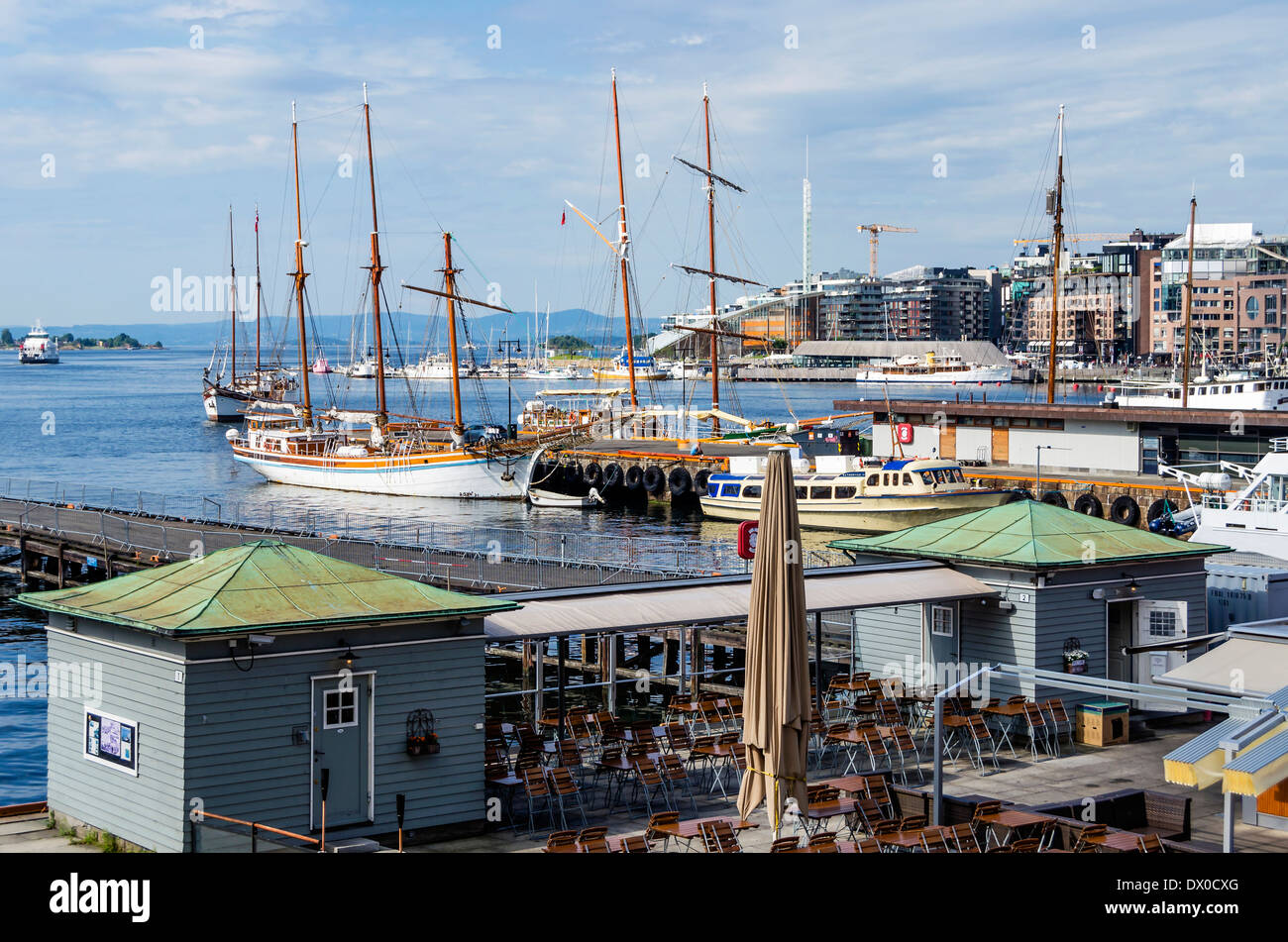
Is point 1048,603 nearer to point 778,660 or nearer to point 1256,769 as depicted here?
point 778,660

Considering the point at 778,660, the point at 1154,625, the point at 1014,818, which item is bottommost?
the point at 1014,818

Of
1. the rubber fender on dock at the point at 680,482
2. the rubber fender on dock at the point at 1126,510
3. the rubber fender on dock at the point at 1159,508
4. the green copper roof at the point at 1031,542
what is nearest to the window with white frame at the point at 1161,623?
the green copper roof at the point at 1031,542

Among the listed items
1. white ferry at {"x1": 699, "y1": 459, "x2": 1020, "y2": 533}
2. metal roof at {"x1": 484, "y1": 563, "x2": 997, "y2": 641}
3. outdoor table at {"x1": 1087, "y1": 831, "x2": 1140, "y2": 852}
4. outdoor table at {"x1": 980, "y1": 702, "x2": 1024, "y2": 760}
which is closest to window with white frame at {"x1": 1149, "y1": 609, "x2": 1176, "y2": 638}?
metal roof at {"x1": 484, "y1": 563, "x2": 997, "y2": 641}

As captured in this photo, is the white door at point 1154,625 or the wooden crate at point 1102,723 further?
the white door at point 1154,625

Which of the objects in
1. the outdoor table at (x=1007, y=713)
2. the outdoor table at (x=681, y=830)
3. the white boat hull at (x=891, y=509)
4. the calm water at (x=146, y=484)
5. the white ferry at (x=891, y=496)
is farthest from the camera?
the white ferry at (x=891, y=496)

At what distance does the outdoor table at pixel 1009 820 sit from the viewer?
48.2 feet

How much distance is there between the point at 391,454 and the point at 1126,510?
143 ft

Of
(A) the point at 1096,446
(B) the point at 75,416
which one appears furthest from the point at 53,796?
(B) the point at 75,416

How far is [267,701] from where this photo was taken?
51.2 feet

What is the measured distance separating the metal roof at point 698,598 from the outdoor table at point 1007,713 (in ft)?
6.00

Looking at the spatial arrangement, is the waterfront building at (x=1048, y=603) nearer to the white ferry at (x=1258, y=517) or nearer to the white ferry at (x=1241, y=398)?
the white ferry at (x=1258, y=517)

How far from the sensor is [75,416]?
16575 cm

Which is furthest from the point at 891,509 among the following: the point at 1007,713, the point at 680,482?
the point at 1007,713
